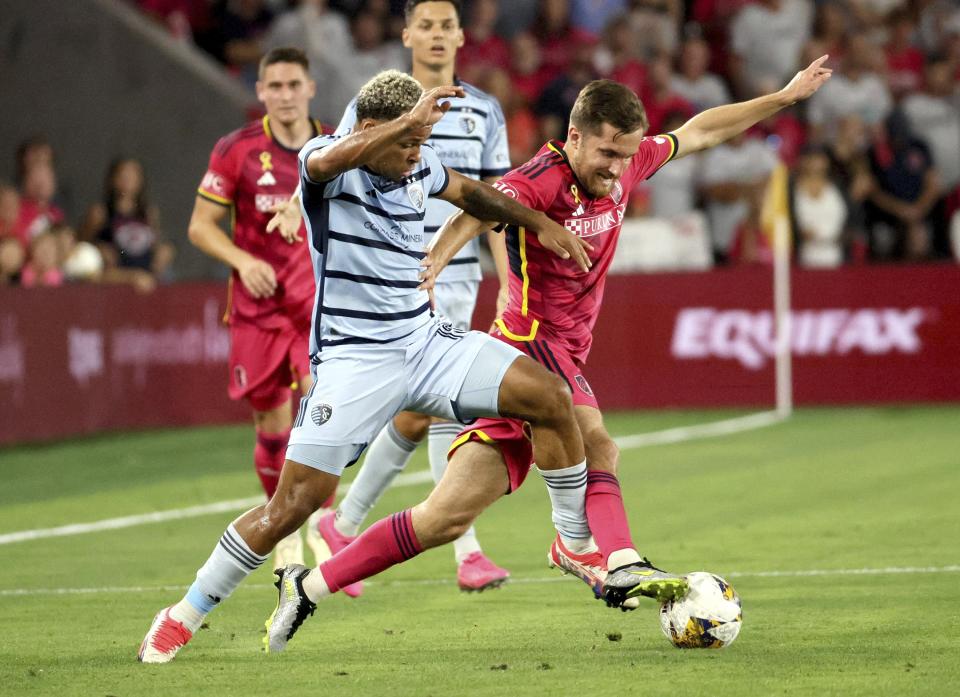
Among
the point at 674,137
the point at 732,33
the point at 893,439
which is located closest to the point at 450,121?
the point at 674,137

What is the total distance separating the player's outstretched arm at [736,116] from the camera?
7027 mm

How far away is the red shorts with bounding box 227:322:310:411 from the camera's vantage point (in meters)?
8.48

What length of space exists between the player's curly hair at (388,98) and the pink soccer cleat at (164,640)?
1928 millimetres

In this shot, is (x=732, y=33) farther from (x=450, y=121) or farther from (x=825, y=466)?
(x=450, y=121)

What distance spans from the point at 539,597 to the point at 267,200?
2.46 m

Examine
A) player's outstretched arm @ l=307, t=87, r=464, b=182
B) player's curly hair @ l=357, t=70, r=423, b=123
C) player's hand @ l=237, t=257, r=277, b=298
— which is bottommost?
player's hand @ l=237, t=257, r=277, b=298

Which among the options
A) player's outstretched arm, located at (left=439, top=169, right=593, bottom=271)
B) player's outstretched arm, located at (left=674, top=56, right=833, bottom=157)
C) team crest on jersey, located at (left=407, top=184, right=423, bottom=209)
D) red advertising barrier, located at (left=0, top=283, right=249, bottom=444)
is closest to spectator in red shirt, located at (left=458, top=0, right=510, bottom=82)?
red advertising barrier, located at (left=0, top=283, right=249, bottom=444)

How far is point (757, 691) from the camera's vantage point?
536cm

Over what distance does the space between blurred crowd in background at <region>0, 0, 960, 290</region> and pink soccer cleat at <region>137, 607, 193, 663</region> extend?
364 inches

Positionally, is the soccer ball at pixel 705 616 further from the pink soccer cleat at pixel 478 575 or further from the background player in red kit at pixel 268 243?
the background player in red kit at pixel 268 243

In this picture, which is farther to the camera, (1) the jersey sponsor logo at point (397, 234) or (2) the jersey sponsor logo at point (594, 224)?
(2) the jersey sponsor logo at point (594, 224)

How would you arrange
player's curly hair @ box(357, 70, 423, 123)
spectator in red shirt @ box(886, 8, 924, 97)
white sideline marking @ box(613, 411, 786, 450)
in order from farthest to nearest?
spectator in red shirt @ box(886, 8, 924, 97) < white sideline marking @ box(613, 411, 786, 450) < player's curly hair @ box(357, 70, 423, 123)

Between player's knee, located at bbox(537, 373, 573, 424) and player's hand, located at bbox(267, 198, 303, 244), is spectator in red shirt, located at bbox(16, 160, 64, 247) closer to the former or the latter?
player's hand, located at bbox(267, 198, 303, 244)

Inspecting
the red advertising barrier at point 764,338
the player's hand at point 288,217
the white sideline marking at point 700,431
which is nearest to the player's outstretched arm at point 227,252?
the player's hand at point 288,217
